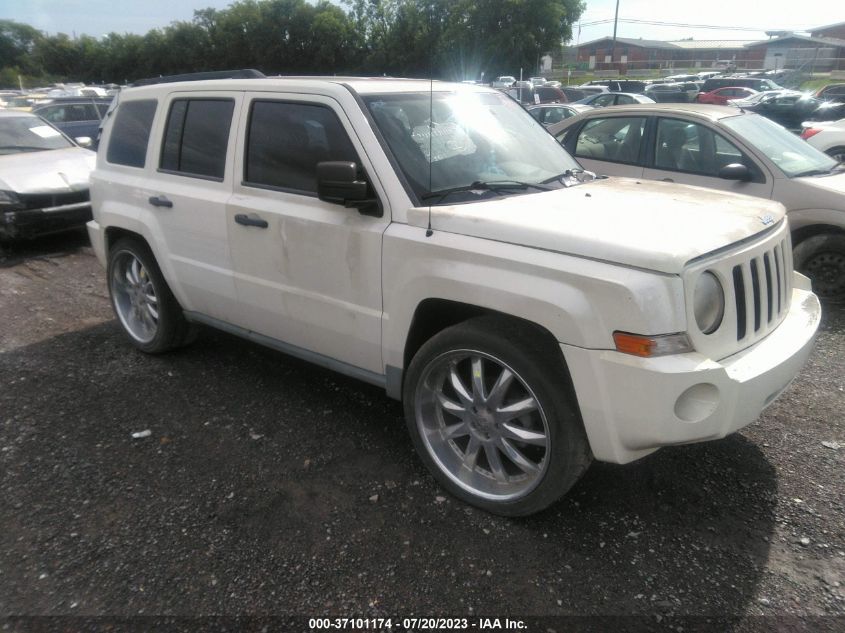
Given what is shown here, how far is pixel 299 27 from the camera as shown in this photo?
2119 inches

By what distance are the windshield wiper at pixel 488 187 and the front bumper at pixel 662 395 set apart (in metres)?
1.01

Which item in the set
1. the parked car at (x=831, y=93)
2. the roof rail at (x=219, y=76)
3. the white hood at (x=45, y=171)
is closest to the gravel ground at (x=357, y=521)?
the roof rail at (x=219, y=76)

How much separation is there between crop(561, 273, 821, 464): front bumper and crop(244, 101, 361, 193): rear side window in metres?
1.59

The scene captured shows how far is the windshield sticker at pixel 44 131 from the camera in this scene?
8890 mm

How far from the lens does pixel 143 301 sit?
4727mm

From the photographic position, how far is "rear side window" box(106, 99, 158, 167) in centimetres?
435

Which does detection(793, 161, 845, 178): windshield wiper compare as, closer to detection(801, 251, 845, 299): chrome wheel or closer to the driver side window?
the driver side window

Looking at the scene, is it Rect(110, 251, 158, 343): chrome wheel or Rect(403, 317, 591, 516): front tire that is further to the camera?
Rect(110, 251, 158, 343): chrome wheel

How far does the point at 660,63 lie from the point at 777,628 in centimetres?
9104

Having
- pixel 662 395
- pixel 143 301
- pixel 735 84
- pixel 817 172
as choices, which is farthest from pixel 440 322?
pixel 735 84

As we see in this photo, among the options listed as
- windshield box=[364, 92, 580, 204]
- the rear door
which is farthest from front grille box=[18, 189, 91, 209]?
windshield box=[364, 92, 580, 204]

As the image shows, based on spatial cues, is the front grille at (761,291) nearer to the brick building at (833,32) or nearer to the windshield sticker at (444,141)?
the windshield sticker at (444,141)

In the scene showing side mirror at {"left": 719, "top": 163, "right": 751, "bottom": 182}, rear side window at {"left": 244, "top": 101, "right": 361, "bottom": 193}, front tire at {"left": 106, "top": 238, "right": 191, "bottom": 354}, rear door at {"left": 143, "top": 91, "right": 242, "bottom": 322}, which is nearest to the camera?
rear side window at {"left": 244, "top": 101, "right": 361, "bottom": 193}

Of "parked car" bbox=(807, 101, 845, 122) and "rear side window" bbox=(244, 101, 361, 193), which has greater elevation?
"rear side window" bbox=(244, 101, 361, 193)
